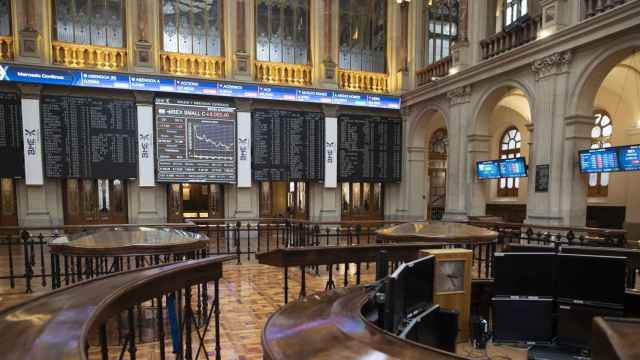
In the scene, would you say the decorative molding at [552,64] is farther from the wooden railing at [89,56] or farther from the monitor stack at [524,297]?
the wooden railing at [89,56]

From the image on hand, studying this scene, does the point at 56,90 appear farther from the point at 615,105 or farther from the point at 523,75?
the point at 615,105

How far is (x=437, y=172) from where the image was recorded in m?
15.8

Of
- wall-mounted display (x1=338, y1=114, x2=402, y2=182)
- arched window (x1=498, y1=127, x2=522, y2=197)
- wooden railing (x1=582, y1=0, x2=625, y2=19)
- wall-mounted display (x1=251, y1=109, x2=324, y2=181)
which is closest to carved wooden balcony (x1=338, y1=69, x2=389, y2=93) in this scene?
wall-mounted display (x1=338, y1=114, x2=402, y2=182)

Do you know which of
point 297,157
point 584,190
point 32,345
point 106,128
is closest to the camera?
point 32,345

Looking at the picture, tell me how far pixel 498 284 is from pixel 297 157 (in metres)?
8.69

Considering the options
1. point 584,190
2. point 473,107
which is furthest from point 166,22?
point 584,190

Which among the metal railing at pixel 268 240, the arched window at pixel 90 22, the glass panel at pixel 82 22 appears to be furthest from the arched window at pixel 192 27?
the metal railing at pixel 268 240

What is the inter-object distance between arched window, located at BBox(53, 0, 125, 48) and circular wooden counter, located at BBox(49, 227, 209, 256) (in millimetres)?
8107

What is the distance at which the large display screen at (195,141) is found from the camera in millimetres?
10273

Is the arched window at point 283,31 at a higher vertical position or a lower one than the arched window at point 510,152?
higher

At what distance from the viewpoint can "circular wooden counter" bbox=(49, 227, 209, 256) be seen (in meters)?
3.56

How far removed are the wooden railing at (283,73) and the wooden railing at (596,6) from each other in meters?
7.14

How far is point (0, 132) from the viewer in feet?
30.2

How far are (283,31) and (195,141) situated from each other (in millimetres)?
4464
